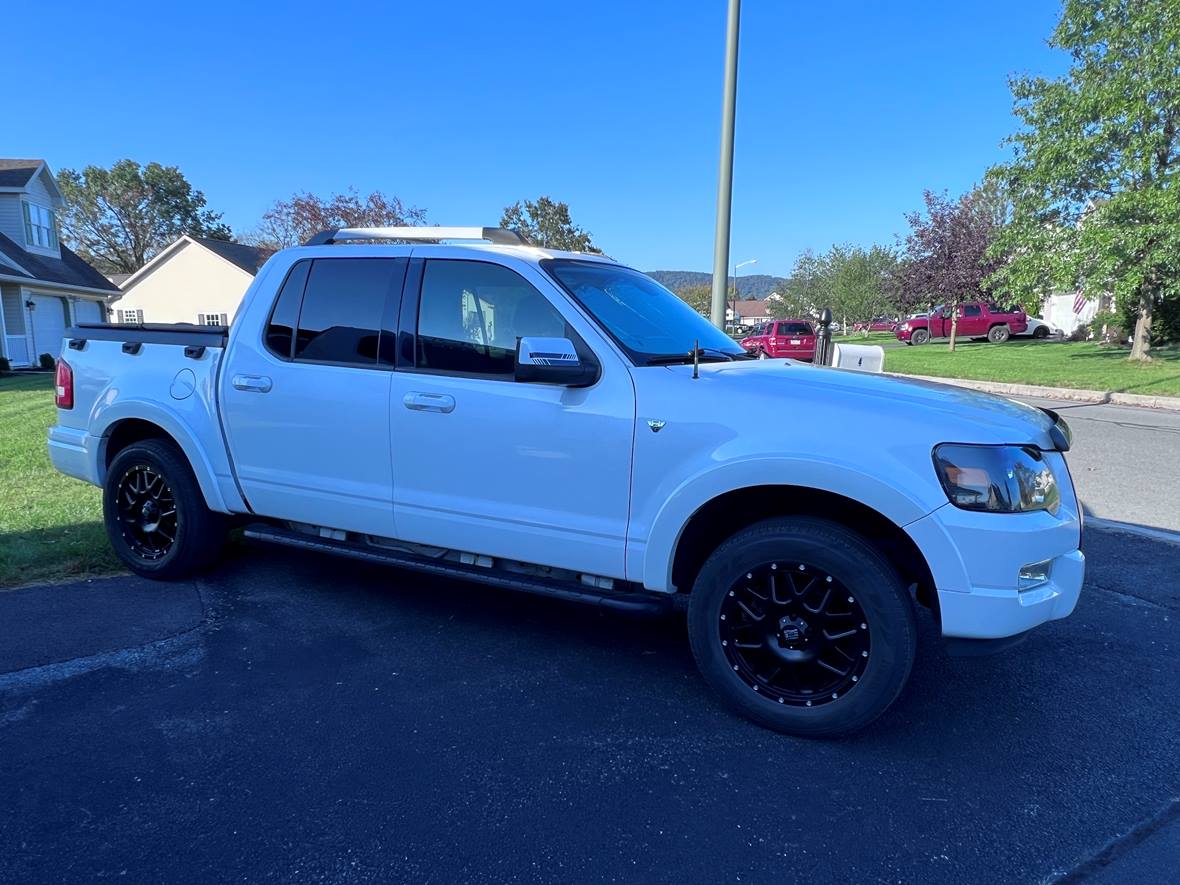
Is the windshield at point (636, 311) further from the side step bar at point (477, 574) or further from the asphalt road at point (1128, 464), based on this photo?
the asphalt road at point (1128, 464)

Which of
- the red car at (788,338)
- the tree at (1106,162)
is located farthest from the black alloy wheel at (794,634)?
the red car at (788,338)

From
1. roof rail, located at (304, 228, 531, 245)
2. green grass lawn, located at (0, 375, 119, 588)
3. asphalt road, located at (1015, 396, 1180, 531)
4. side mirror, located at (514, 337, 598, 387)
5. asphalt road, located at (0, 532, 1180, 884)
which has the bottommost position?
asphalt road, located at (0, 532, 1180, 884)

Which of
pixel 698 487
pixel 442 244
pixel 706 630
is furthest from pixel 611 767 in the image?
pixel 442 244

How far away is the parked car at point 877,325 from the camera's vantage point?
64.2 meters

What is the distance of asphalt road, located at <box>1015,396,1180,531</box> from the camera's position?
6.16m

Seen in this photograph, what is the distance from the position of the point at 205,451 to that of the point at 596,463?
94.6 inches

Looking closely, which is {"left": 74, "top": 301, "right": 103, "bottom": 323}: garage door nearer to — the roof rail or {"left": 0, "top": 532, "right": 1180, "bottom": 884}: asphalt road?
the roof rail

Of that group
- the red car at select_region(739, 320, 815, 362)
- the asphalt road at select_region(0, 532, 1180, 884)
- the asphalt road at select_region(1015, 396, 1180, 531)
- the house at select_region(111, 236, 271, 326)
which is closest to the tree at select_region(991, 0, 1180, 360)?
the asphalt road at select_region(1015, 396, 1180, 531)

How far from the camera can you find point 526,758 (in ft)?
9.04

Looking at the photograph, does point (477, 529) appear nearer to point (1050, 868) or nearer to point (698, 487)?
point (698, 487)

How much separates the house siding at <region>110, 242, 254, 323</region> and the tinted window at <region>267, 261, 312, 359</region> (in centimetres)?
3670

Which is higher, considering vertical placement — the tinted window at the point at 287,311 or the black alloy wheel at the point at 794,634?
the tinted window at the point at 287,311

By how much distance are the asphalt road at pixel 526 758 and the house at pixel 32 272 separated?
26.4m

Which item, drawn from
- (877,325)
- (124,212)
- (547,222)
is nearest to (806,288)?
(877,325)
